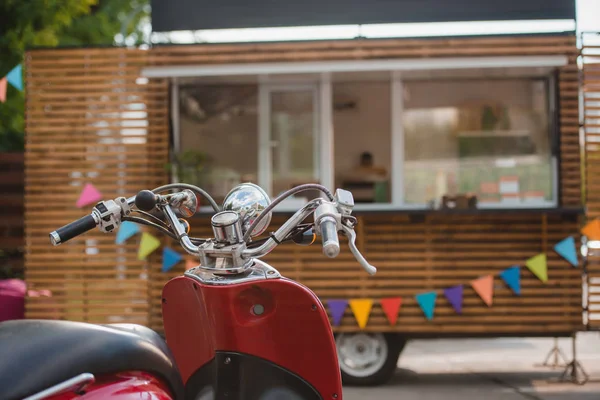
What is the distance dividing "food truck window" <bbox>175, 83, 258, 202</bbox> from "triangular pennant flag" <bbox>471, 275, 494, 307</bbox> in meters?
2.47

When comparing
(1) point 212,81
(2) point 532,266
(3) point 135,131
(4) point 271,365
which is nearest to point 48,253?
(3) point 135,131

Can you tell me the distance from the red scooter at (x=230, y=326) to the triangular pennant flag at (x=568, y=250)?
5.81 m

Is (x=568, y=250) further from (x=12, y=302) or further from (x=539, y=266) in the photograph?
(x=12, y=302)

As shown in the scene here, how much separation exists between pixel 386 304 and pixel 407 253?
0.53m

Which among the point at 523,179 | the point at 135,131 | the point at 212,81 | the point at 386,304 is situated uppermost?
the point at 212,81

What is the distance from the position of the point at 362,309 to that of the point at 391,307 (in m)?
0.28

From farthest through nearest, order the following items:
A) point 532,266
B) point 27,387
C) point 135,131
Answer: point 135,131 → point 532,266 → point 27,387

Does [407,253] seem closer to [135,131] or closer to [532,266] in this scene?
[532,266]

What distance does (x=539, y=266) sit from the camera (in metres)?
7.83

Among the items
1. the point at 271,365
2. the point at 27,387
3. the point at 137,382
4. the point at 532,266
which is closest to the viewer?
the point at 27,387

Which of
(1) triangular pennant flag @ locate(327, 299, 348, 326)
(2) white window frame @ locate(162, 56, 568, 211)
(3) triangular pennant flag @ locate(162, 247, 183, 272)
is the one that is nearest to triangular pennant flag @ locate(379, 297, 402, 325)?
(1) triangular pennant flag @ locate(327, 299, 348, 326)

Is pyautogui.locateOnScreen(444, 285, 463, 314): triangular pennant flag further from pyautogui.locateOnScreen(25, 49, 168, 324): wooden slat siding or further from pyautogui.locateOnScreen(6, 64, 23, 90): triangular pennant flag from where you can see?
pyautogui.locateOnScreen(6, 64, 23, 90): triangular pennant flag

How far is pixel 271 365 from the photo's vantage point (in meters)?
2.45

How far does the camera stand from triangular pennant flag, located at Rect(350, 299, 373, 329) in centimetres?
779
